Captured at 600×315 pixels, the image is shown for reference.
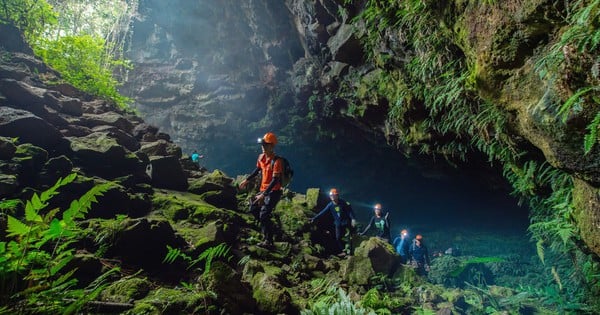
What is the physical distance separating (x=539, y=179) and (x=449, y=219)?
68.3 feet

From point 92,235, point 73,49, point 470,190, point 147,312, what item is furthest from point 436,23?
point 470,190

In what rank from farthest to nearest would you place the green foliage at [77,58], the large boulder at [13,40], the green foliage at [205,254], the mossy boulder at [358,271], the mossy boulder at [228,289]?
the green foliage at [77,58], the large boulder at [13,40], the mossy boulder at [358,271], the mossy boulder at [228,289], the green foliage at [205,254]

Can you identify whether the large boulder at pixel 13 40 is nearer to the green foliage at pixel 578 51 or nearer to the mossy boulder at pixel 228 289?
the mossy boulder at pixel 228 289

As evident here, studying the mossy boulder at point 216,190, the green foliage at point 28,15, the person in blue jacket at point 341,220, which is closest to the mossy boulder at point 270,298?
the mossy boulder at point 216,190

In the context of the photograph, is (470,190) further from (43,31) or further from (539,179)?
(43,31)

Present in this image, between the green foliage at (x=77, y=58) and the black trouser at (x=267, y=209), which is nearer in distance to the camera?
the black trouser at (x=267, y=209)

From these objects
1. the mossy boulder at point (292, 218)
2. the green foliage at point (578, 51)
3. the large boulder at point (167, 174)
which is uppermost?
the green foliage at point (578, 51)

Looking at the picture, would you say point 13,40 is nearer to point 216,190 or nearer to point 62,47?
point 62,47

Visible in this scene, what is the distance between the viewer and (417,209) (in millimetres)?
23781

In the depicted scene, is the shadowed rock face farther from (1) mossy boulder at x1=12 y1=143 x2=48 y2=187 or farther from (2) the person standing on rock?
(1) mossy boulder at x1=12 y1=143 x2=48 y2=187

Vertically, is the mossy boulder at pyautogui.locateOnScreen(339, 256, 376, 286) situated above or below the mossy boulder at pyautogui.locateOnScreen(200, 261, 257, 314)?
above

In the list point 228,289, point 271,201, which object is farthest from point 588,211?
point 271,201

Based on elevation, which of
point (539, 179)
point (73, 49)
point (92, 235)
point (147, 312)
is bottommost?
point (147, 312)

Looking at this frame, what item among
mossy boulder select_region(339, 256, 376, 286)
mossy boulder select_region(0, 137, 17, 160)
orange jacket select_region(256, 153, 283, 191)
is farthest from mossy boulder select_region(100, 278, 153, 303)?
mossy boulder select_region(0, 137, 17, 160)
